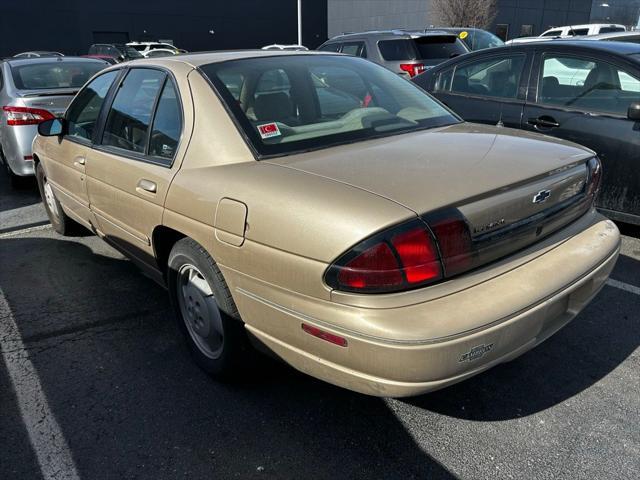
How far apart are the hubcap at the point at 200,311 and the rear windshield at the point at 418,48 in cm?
765

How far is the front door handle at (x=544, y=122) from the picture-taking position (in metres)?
4.39

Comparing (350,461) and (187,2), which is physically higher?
(187,2)

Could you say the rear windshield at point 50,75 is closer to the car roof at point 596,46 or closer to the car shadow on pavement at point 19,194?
the car shadow on pavement at point 19,194

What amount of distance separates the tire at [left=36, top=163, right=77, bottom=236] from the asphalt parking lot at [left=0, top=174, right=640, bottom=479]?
5.27ft

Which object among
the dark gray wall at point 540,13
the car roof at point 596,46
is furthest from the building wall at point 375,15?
the car roof at point 596,46

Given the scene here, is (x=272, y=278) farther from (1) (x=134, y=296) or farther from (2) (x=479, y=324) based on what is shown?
(1) (x=134, y=296)

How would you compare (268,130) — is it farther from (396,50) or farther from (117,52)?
(117,52)

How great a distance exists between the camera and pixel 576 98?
4371mm

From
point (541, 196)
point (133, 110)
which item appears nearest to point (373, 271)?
point (541, 196)

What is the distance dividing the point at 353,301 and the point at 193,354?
1382 millimetres

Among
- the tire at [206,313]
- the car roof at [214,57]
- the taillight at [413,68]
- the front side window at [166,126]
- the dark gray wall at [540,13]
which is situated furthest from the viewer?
the dark gray wall at [540,13]

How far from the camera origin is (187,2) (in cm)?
3719

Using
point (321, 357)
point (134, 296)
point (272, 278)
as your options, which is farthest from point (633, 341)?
point (134, 296)

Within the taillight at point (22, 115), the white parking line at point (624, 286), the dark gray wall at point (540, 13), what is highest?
the dark gray wall at point (540, 13)
